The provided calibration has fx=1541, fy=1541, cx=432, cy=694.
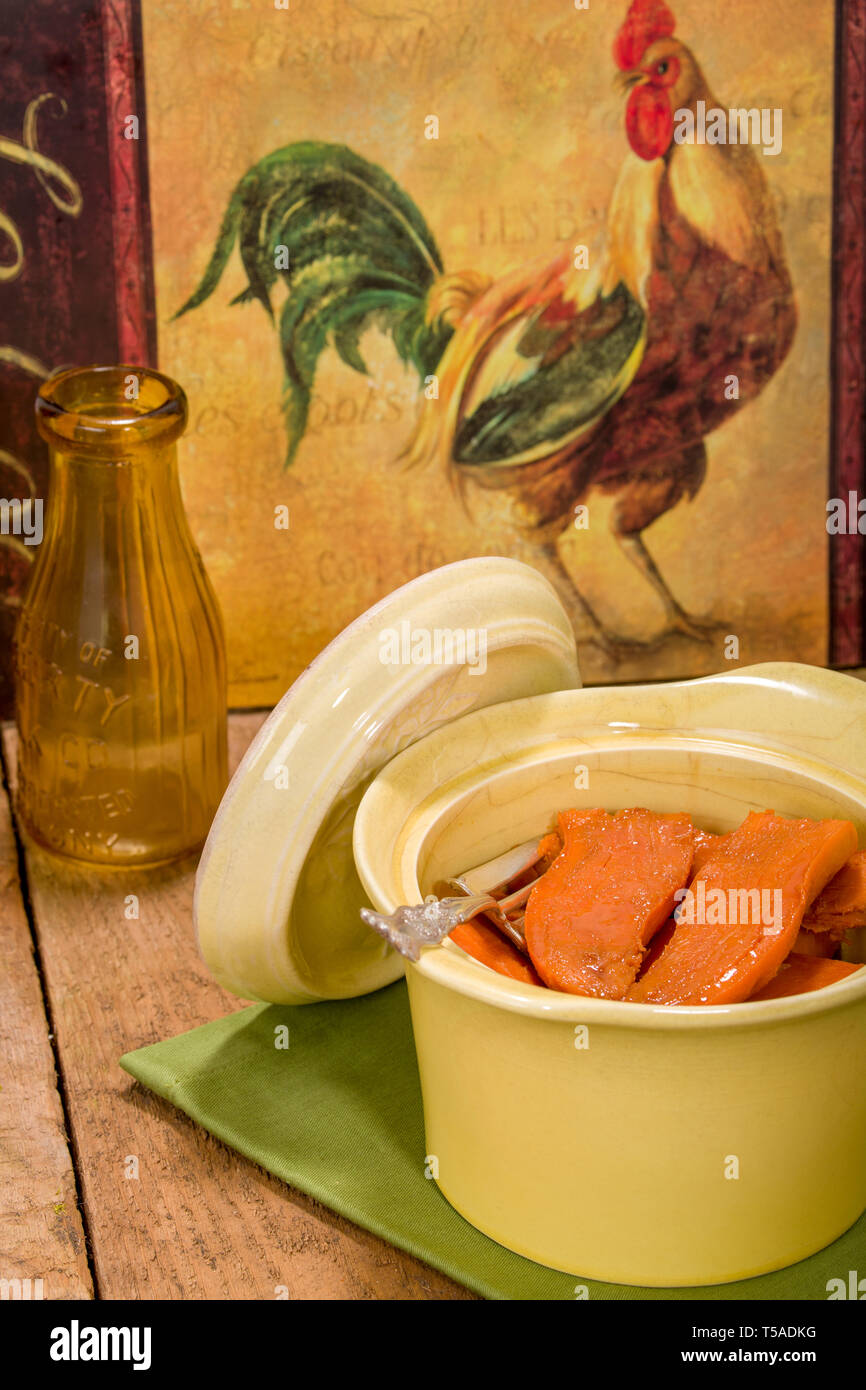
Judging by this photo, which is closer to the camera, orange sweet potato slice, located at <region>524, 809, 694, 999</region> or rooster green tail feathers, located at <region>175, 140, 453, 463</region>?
orange sweet potato slice, located at <region>524, 809, 694, 999</region>

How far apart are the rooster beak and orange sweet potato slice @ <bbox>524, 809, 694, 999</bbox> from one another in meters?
0.55

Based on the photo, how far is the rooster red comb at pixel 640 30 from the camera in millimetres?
1014

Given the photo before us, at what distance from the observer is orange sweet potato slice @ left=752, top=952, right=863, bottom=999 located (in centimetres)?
63

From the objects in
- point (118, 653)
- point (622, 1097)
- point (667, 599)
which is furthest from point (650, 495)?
point (622, 1097)

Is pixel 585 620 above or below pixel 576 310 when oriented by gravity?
below

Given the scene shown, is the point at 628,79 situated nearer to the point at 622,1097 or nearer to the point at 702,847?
the point at 702,847

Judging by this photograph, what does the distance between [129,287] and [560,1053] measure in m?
0.64

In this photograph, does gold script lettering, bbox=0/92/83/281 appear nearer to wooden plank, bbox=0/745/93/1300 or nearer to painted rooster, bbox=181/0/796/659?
painted rooster, bbox=181/0/796/659

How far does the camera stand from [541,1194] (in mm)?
599

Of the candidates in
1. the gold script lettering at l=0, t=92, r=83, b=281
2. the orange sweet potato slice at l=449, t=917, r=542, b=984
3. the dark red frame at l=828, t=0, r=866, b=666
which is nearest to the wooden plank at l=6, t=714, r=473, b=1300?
the orange sweet potato slice at l=449, t=917, r=542, b=984

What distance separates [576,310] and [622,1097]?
25.5 inches

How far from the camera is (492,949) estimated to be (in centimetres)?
67
